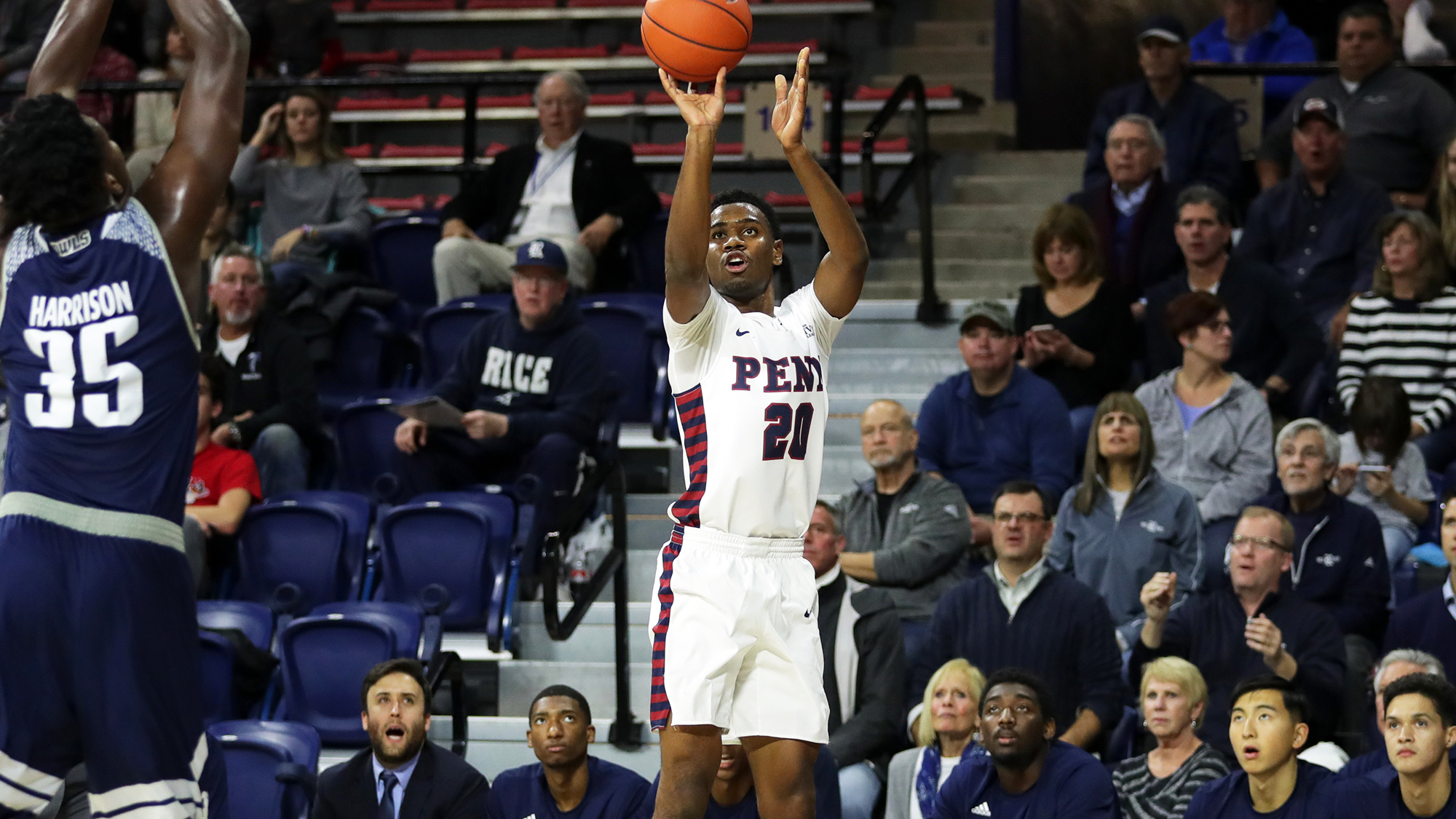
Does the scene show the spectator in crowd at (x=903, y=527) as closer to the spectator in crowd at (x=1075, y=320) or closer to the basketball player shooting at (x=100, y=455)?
the spectator in crowd at (x=1075, y=320)

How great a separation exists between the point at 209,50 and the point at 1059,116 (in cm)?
1024

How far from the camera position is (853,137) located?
39.9 feet

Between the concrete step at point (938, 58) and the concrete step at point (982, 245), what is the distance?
1.98 meters

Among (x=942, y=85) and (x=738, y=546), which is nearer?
(x=738, y=546)

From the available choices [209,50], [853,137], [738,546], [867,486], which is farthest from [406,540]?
[853,137]

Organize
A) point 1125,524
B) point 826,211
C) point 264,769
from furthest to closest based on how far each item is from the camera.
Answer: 1. point 1125,524
2. point 264,769
3. point 826,211

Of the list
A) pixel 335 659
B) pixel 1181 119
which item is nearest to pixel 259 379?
pixel 335 659

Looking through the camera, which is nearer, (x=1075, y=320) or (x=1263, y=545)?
(x=1263, y=545)

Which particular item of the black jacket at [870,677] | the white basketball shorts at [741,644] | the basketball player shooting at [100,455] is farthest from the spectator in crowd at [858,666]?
the basketball player shooting at [100,455]

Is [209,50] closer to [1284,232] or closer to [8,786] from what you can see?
[8,786]

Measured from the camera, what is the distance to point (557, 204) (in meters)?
9.88

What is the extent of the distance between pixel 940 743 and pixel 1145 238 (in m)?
3.45

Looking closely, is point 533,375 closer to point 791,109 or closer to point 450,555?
point 450,555

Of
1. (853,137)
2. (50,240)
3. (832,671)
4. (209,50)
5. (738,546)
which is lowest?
(832,671)
